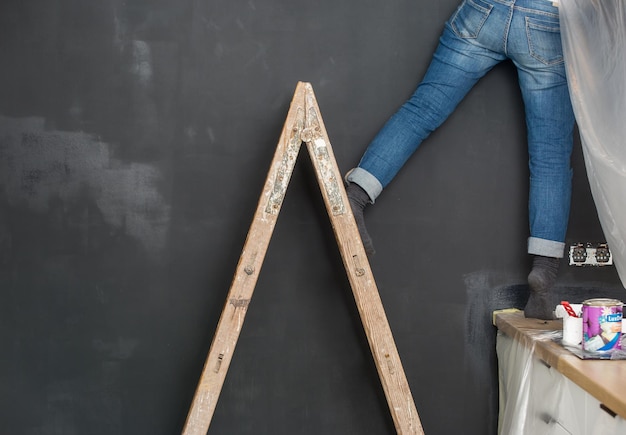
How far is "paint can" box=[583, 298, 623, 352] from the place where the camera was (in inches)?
59.9

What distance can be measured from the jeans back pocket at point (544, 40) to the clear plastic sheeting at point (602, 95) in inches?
2.0

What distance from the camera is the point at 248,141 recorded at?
1935 millimetres

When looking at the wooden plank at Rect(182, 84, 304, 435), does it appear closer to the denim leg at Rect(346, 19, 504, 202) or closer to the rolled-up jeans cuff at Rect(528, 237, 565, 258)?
the denim leg at Rect(346, 19, 504, 202)

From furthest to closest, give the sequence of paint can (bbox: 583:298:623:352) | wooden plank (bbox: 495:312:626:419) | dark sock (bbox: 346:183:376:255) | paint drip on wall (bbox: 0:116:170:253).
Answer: paint drip on wall (bbox: 0:116:170:253), dark sock (bbox: 346:183:376:255), paint can (bbox: 583:298:623:352), wooden plank (bbox: 495:312:626:419)

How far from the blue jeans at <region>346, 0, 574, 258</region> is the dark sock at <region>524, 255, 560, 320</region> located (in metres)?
0.03

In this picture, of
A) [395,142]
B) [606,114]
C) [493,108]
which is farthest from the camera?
[493,108]

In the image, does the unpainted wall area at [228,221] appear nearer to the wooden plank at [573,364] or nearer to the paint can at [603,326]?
the wooden plank at [573,364]

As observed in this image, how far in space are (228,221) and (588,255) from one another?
103 centimetres

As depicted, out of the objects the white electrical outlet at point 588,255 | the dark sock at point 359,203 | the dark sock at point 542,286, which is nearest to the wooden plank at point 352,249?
the dark sock at point 359,203

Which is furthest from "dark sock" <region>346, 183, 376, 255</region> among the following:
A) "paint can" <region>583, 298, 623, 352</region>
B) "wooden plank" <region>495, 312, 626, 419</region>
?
"paint can" <region>583, 298, 623, 352</region>

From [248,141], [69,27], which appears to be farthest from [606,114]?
[69,27]

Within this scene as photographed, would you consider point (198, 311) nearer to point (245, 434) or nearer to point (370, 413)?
point (245, 434)

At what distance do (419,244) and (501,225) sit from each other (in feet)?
0.80

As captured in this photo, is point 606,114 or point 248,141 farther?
point 248,141
